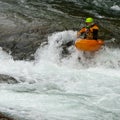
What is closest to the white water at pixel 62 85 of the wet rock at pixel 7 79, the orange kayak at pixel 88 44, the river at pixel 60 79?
the river at pixel 60 79

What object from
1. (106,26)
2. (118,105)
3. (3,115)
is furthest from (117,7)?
(3,115)

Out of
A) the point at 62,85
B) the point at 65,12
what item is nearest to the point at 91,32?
the point at 62,85

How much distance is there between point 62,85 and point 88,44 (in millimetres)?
1835

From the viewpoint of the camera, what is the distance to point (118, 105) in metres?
8.25

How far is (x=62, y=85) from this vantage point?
937 centimetres

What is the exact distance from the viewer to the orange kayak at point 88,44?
1068 cm

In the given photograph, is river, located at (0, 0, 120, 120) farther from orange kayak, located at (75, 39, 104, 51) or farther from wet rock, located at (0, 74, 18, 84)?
orange kayak, located at (75, 39, 104, 51)

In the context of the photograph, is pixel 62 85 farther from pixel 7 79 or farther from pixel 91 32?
pixel 91 32

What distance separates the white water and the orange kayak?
14.7 inches

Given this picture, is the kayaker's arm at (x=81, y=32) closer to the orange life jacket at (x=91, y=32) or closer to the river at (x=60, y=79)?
the orange life jacket at (x=91, y=32)

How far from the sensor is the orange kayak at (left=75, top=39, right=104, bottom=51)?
10680mm

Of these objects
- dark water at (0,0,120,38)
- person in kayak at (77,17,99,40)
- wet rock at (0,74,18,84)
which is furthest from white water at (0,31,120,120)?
A: dark water at (0,0,120,38)

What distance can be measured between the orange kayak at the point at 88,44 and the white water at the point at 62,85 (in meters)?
0.37

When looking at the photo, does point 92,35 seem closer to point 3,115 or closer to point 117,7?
point 3,115
